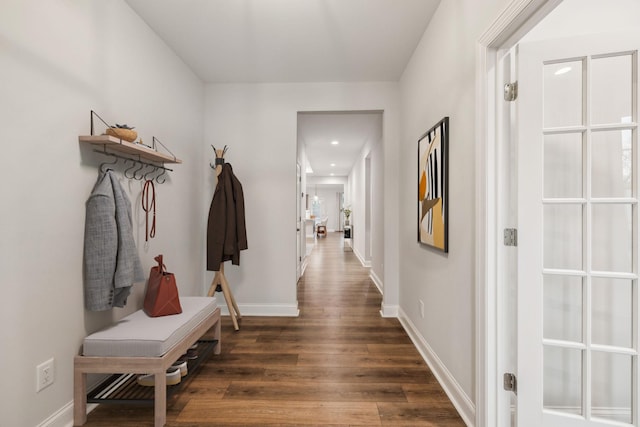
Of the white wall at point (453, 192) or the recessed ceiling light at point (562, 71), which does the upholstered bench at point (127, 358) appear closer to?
the white wall at point (453, 192)

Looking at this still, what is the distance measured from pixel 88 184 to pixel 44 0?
92 centimetres

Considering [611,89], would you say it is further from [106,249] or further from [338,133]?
[338,133]

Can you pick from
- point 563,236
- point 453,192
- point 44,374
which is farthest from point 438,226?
point 44,374

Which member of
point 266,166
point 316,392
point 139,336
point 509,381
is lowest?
point 316,392

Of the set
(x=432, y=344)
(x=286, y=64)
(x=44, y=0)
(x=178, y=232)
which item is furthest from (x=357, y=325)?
(x=44, y=0)

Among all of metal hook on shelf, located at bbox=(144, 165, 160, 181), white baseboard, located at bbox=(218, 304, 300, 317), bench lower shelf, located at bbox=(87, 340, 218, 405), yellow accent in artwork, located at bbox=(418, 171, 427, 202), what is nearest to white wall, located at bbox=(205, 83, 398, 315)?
white baseboard, located at bbox=(218, 304, 300, 317)

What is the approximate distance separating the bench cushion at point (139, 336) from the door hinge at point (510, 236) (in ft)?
6.05

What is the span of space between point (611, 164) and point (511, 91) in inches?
21.5

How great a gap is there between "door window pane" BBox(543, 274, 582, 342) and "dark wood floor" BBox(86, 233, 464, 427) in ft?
2.39

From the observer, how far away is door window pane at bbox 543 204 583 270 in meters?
1.35

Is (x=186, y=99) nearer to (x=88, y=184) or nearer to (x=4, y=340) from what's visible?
(x=88, y=184)

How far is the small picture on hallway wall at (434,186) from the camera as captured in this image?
189cm

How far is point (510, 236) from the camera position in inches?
54.7

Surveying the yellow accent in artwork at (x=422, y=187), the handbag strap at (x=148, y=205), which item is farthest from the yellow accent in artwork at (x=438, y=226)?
the handbag strap at (x=148, y=205)
